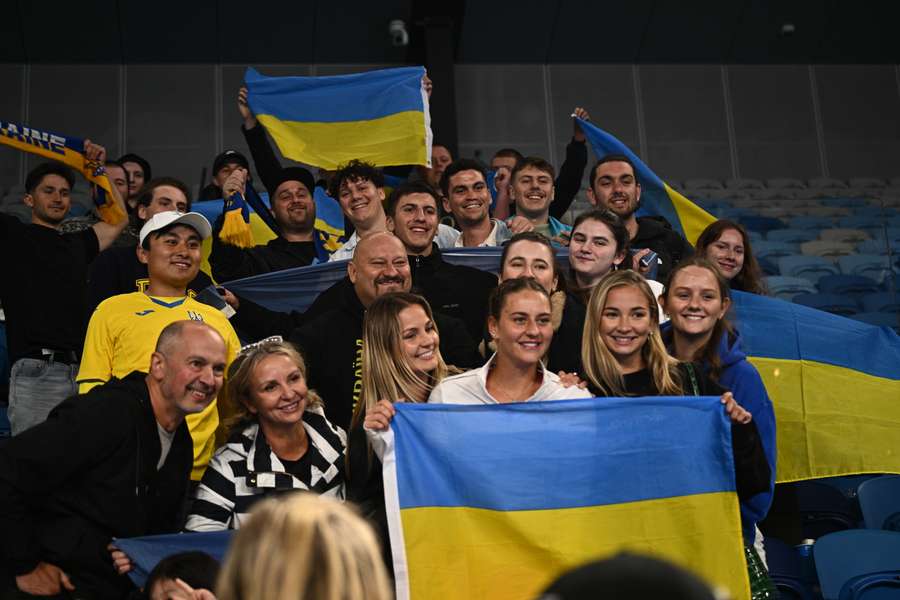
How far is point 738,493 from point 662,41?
12609 millimetres

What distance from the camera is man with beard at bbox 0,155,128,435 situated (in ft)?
17.5

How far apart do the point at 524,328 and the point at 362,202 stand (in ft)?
7.14

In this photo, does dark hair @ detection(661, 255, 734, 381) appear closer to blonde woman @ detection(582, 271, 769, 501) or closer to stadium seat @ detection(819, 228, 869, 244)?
blonde woman @ detection(582, 271, 769, 501)

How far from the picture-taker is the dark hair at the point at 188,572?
3582 millimetres

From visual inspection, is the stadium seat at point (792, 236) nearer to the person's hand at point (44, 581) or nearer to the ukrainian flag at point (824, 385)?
the ukrainian flag at point (824, 385)

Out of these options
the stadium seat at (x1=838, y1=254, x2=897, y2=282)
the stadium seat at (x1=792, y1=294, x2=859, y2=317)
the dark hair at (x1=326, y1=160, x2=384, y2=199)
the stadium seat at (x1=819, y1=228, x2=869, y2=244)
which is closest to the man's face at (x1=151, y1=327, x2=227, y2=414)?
the dark hair at (x1=326, y1=160, x2=384, y2=199)

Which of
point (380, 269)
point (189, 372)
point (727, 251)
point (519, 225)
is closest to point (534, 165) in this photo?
point (519, 225)

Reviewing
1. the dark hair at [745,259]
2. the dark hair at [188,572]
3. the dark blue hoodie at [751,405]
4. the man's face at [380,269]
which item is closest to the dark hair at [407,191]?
the man's face at [380,269]

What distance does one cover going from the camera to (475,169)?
653 cm

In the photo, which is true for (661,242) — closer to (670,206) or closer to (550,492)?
(670,206)

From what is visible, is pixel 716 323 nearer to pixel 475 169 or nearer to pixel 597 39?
pixel 475 169

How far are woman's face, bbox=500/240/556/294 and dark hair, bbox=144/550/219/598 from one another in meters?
2.02

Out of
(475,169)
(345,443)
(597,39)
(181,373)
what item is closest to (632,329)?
(345,443)

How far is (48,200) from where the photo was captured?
601 cm
